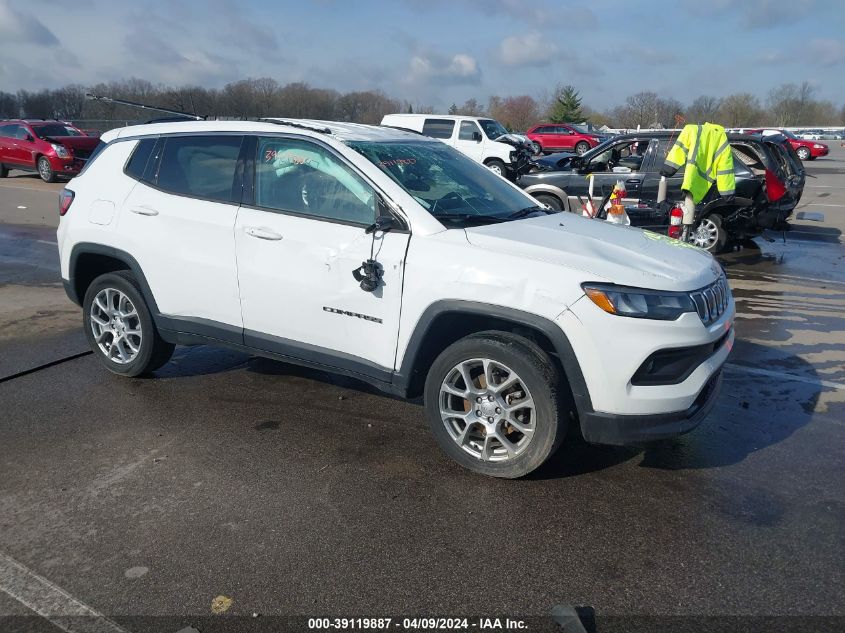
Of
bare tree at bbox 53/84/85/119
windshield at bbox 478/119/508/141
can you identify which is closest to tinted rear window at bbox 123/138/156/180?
windshield at bbox 478/119/508/141

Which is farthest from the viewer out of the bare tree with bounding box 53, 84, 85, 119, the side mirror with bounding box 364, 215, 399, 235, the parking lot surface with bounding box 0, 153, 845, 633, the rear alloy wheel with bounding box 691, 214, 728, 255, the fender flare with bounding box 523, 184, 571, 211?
the bare tree with bounding box 53, 84, 85, 119

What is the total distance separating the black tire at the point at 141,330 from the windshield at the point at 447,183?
1.97 m

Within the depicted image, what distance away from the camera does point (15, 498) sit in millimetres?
3631

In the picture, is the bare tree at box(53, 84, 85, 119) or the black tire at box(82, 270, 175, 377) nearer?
the black tire at box(82, 270, 175, 377)

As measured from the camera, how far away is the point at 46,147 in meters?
19.7

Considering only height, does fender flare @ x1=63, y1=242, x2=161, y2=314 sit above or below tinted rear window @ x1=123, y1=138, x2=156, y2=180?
below

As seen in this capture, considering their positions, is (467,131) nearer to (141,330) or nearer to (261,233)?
(141,330)

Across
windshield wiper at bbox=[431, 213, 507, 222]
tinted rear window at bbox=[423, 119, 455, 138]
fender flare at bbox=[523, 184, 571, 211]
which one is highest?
tinted rear window at bbox=[423, 119, 455, 138]

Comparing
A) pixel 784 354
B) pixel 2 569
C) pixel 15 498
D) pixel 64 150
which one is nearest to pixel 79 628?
pixel 2 569

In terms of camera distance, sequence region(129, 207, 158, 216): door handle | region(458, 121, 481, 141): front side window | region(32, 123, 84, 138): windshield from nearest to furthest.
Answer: region(129, 207, 158, 216): door handle, region(32, 123, 84, 138): windshield, region(458, 121, 481, 141): front side window

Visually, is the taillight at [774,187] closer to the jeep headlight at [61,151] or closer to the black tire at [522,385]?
the black tire at [522,385]

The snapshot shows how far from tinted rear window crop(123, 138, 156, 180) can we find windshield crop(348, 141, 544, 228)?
5.51 feet

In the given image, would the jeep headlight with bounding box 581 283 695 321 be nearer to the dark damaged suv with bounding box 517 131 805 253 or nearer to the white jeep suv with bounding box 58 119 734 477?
the white jeep suv with bounding box 58 119 734 477

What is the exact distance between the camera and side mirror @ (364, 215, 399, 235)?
12.8 feet
